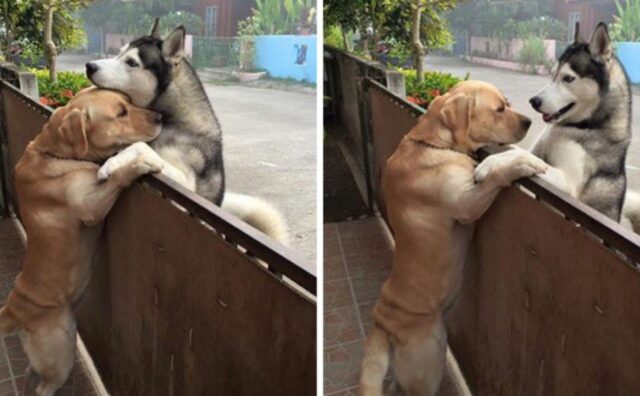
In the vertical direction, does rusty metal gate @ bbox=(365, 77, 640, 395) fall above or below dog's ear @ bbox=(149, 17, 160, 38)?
below

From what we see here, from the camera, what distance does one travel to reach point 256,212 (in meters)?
1.78

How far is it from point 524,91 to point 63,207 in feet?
4.07

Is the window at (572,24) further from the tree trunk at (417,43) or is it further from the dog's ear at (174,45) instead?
the dog's ear at (174,45)

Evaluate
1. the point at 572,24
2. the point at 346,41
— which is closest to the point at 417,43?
the point at 346,41

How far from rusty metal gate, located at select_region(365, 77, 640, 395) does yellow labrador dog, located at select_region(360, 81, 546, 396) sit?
0.04 metres

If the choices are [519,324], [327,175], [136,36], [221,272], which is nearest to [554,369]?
[519,324]

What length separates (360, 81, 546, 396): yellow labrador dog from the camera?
5.35 ft

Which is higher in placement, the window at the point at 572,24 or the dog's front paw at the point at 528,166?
the window at the point at 572,24

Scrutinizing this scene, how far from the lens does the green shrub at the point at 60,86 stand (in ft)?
5.87

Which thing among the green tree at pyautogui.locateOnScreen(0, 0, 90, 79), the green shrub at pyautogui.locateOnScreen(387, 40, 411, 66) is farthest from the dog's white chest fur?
the green tree at pyautogui.locateOnScreen(0, 0, 90, 79)

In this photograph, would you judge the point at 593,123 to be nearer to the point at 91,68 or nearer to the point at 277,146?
the point at 277,146

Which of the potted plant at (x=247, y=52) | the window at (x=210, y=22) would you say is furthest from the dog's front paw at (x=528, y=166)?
the window at (x=210, y=22)

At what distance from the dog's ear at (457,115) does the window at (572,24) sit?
0.96 feet

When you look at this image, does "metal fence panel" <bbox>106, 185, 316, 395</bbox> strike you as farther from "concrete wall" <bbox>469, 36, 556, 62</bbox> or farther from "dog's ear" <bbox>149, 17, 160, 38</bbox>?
"concrete wall" <bbox>469, 36, 556, 62</bbox>
